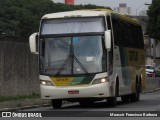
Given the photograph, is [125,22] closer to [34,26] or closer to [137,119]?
[137,119]

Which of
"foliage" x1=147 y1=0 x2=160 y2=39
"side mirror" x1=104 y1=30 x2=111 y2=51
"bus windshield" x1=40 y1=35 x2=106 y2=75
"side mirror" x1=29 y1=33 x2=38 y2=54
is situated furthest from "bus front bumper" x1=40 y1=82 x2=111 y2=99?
"foliage" x1=147 y1=0 x2=160 y2=39

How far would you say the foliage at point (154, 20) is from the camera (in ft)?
267

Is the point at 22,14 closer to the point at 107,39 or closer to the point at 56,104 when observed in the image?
the point at 56,104

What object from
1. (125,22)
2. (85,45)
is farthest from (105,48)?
(125,22)

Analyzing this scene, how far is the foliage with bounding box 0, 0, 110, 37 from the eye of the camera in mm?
76506

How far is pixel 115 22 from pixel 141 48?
6.05 m

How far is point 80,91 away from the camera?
21.6 meters

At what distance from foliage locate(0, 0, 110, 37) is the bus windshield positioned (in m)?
46.1

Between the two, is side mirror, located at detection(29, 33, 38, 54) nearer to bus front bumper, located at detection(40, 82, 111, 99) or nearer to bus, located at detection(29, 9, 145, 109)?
bus, located at detection(29, 9, 145, 109)

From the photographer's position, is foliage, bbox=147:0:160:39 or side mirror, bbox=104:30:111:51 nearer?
side mirror, bbox=104:30:111:51

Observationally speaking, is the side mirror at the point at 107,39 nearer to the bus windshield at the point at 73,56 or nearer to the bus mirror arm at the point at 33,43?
the bus windshield at the point at 73,56

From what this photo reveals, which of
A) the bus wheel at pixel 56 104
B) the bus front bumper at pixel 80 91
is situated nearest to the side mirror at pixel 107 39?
the bus front bumper at pixel 80 91

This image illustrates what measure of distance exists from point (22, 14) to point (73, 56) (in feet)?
214

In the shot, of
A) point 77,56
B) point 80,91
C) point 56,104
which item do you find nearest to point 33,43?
point 77,56
